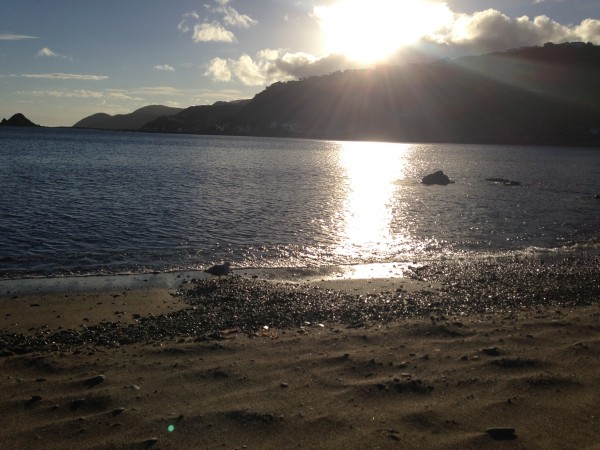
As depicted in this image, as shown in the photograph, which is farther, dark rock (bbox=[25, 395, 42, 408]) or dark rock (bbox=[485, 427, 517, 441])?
dark rock (bbox=[25, 395, 42, 408])

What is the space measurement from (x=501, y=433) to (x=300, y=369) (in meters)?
4.17

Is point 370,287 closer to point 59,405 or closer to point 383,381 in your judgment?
point 383,381

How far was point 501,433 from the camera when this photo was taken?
7.91 m

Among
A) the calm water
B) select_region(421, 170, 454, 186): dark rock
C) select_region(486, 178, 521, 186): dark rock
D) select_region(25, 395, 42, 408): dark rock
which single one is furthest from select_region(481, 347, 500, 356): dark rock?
select_region(486, 178, 521, 186): dark rock

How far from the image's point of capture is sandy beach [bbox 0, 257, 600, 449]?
26.6 feet

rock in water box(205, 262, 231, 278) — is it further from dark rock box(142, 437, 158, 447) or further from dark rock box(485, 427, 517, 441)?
dark rock box(485, 427, 517, 441)

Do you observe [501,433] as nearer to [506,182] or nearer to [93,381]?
[93,381]

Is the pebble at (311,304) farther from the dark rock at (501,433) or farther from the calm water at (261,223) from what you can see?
the calm water at (261,223)

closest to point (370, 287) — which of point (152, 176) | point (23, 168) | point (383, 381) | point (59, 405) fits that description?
point (383, 381)

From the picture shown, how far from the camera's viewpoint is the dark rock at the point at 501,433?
7.85 m

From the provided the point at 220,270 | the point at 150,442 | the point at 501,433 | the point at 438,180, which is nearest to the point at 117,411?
the point at 150,442

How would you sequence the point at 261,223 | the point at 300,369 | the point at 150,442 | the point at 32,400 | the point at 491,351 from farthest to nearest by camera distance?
the point at 261,223, the point at 491,351, the point at 300,369, the point at 32,400, the point at 150,442

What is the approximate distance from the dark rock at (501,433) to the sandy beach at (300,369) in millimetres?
31

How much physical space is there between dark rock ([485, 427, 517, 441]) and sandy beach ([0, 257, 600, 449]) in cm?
3
